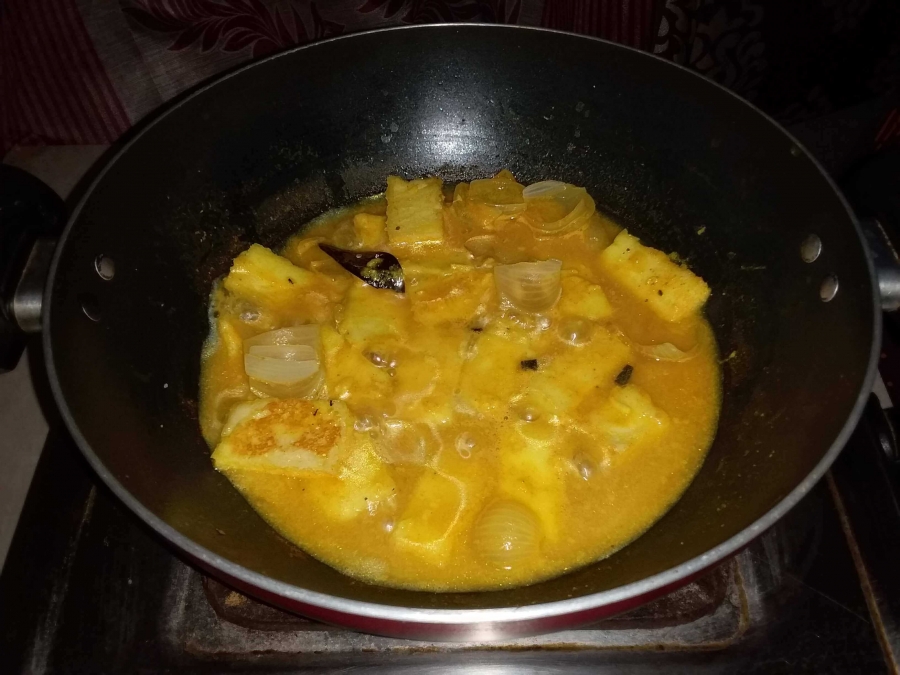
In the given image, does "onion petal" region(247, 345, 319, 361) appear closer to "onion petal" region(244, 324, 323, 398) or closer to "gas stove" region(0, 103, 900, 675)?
"onion petal" region(244, 324, 323, 398)

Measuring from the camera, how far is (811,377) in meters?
1.29

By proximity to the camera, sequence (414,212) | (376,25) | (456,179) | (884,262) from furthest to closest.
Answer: (376,25)
(456,179)
(414,212)
(884,262)

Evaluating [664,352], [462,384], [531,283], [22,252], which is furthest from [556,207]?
[22,252]

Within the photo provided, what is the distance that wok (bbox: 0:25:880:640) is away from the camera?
109 cm

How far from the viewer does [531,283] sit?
1.58m

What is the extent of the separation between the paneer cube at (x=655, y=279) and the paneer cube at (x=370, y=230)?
591 mm

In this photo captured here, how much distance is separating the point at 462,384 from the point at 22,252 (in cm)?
92

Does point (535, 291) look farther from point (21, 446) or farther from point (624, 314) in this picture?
point (21, 446)

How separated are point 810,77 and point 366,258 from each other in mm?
1534

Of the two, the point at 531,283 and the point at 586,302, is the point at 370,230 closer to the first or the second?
the point at 531,283

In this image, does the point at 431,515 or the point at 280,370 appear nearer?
the point at 431,515

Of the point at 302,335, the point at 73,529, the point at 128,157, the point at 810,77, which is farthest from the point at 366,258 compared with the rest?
the point at 810,77

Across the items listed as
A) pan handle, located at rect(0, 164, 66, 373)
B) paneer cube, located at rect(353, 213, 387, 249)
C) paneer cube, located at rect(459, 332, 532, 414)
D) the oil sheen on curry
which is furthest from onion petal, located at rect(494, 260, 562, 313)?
pan handle, located at rect(0, 164, 66, 373)

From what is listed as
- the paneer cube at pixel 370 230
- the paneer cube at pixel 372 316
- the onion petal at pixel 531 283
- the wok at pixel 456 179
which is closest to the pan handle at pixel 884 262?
the wok at pixel 456 179
